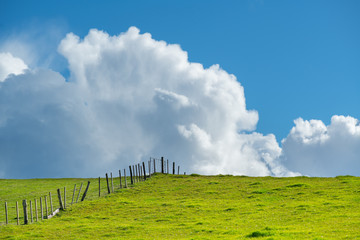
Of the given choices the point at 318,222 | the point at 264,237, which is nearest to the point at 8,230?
the point at 264,237

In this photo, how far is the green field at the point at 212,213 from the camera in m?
27.7

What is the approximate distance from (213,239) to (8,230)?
2033cm

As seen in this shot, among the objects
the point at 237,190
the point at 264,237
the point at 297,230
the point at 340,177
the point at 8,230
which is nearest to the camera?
the point at 264,237

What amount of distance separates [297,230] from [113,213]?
21613 millimetres

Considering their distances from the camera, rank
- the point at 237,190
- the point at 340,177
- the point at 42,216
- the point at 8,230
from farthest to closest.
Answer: the point at 340,177
the point at 237,190
the point at 42,216
the point at 8,230

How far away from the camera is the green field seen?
2769 centimetres

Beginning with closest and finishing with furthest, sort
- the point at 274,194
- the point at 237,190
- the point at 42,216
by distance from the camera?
the point at 42,216 < the point at 274,194 < the point at 237,190

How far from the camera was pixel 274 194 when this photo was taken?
46.0m

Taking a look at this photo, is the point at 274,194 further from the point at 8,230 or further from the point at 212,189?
the point at 8,230

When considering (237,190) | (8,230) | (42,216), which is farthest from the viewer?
(237,190)

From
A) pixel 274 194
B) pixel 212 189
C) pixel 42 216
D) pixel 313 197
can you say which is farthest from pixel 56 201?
pixel 313 197

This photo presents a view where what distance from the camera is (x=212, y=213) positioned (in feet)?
123

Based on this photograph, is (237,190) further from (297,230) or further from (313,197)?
(297,230)

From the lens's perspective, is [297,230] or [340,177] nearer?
[297,230]
